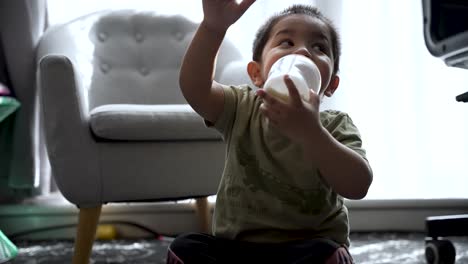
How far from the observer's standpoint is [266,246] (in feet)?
2.56

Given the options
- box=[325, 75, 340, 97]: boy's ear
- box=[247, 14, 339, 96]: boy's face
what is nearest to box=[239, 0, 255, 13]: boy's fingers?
box=[247, 14, 339, 96]: boy's face

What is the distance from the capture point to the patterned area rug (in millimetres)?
1437

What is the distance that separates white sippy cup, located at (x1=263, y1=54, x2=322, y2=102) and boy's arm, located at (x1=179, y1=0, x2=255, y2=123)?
10cm

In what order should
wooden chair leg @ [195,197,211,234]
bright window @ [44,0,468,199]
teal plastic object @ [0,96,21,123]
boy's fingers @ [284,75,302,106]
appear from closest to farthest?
boy's fingers @ [284,75,302,106]
teal plastic object @ [0,96,21,123]
wooden chair leg @ [195,197,211,234]
bright window @ [44,0,468,199]

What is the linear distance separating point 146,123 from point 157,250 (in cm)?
49

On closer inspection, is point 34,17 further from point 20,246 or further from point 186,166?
point 186,166

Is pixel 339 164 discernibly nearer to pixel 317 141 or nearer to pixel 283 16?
pixel 317 141

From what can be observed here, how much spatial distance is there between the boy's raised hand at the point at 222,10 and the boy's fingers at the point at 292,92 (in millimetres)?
157

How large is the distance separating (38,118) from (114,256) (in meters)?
0.63

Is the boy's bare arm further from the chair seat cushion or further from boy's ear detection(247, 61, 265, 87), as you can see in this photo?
the chair seat cushion

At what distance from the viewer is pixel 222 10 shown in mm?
725

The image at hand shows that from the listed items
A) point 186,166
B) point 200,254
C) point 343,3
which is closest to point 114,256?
point 186,166

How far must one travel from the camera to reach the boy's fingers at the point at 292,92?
0.60 m

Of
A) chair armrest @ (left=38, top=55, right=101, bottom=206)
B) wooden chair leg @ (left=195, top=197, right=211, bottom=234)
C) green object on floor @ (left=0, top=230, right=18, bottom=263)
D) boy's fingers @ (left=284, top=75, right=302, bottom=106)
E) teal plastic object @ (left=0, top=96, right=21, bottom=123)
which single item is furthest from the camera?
wooden chair leg @ (left=195, top=197, right=211, bottom=234)
